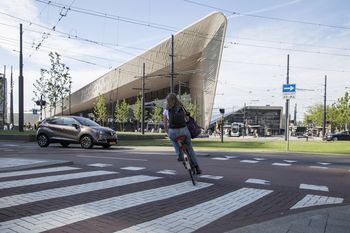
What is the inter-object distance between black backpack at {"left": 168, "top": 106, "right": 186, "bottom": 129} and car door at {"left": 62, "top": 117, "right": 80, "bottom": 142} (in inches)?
454

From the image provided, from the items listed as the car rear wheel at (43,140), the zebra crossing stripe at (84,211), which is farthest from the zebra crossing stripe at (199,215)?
the car rear wheel at (43,140)

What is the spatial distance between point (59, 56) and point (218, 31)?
126 ft

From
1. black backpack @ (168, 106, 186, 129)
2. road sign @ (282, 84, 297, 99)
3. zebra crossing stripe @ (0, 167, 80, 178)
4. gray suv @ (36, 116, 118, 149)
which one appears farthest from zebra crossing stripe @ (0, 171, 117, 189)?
road sign @ (282, 84, 297, 99)

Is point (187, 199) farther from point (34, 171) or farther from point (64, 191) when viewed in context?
point (34, 171)

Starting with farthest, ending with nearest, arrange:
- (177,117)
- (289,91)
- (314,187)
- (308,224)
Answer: (289,91), (314,187), (177,117), (308,224)

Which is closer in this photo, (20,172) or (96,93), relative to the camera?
(20,172)

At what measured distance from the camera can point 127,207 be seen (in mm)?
Answer: 5379

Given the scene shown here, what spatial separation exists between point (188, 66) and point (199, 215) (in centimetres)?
7527

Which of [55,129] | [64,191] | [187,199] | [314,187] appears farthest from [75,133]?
[187,199]

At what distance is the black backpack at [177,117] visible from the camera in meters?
7.48

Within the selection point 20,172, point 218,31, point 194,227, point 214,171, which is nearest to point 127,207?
point 194,227

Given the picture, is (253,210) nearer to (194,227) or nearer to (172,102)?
(194,227)

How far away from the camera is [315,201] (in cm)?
632

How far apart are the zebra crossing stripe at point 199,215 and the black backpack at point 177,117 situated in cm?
163
